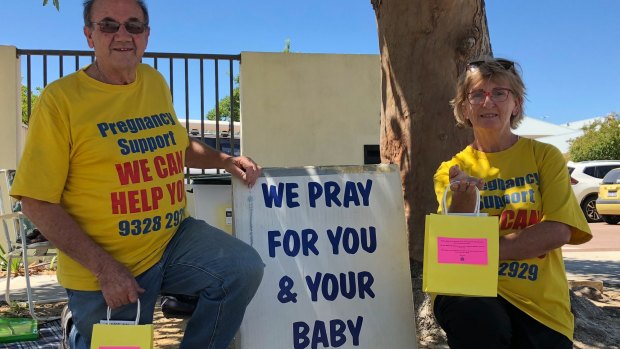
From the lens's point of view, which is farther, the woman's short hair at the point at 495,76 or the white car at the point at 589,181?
Result: the white car at the point at 589,181

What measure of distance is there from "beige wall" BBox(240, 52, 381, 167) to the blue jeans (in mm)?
6138

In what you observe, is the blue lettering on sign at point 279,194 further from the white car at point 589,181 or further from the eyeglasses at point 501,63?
the white car at point 589,181

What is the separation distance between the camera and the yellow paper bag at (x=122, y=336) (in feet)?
6.26

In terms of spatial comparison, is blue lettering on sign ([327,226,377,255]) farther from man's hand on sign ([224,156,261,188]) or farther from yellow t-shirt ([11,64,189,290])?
yellow t-shirt ([11,64,189,290])

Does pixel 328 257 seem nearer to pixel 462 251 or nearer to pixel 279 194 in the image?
pixel 279 194

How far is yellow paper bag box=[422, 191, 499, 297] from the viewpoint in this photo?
2.04 m

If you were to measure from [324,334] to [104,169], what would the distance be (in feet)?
4.04

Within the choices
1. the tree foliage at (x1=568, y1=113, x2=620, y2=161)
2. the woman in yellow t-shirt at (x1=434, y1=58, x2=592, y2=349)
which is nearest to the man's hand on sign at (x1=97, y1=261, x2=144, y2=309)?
the woman in yellow t-shirt at (x1=434, y1=58, x2=592, y2=349)

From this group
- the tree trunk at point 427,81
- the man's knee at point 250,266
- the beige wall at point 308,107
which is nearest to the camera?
the man's knee at point 250,266

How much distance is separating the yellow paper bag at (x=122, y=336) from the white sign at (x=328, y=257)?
68 cm

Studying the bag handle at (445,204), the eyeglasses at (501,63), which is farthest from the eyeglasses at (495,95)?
the bag handle at (445,204)

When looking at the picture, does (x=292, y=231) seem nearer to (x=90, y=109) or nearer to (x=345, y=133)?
(x=90, y=109)

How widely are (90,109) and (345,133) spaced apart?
6.77 meters

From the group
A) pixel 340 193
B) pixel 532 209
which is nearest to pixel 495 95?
pixel 532 209
